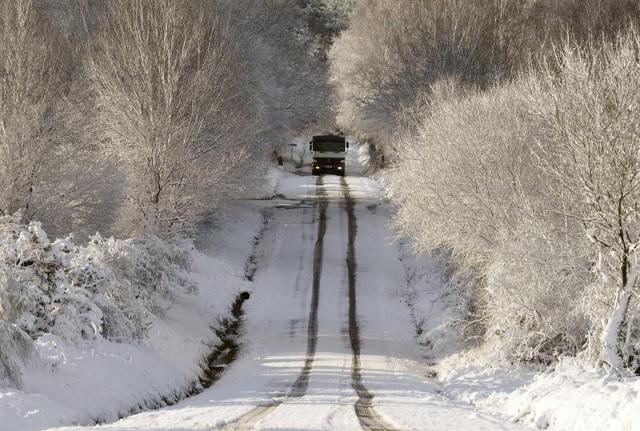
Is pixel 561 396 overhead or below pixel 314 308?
overhead

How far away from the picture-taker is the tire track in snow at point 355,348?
17.7 metres

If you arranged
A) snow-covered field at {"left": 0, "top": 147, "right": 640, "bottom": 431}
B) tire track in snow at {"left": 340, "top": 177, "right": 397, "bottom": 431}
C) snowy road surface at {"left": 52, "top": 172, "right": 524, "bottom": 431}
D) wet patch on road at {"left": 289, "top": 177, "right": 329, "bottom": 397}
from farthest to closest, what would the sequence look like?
wet patch on road at {"left": 289, "top": 177, "right": 329, "bottom": 397}
snowy road surface at {"left": 52, "top": 172, "right": 524, "bottom": 431}
tire track in snow at {"left": 340, "top": 177, "right": 397, "bottom": 431}
snow-covered field at {"left": 0, "top": 147, "right": 640, "bottom": 431}

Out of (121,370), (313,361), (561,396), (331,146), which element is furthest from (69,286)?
(331,146)

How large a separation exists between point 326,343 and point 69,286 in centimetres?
1142

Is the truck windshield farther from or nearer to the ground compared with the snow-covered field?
farther from the ground

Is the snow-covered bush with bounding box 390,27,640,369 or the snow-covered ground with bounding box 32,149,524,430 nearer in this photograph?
the snow-covered ground with bounding box 32,149,524,430

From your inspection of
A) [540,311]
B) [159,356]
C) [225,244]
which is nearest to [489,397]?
[540,311]

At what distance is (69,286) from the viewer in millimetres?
23375

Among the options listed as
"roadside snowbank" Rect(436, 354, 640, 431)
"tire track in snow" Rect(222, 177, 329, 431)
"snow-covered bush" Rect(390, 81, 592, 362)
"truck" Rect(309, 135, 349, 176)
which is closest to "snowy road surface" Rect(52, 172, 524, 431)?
"tire track in snow" Rect(222, 177, 329, 431)

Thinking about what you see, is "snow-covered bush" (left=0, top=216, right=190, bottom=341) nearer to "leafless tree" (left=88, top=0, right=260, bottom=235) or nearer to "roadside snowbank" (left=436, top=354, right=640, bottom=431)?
"leafless tree" (left=88, top=0, right=260, bottom=235)

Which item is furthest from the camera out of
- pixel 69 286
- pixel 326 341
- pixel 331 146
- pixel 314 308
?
pixel 331 146

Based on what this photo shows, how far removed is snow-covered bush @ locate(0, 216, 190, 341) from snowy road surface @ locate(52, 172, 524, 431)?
3289 millimetres

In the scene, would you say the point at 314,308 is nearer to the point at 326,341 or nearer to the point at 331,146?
the point at 326,341

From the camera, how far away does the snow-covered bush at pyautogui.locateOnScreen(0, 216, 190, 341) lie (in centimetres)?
2194
